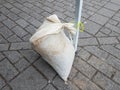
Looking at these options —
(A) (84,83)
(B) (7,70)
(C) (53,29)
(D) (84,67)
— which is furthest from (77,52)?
(B) (7,70)

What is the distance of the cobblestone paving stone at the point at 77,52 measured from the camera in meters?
2.25

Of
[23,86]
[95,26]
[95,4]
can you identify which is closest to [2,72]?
[23,86]

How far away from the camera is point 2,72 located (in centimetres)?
239

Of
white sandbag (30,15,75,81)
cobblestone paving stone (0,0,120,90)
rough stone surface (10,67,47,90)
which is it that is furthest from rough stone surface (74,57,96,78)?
rough stone surface (10,67,47,90)

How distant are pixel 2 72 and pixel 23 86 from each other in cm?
43

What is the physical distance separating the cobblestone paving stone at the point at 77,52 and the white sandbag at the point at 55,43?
0.29 metres

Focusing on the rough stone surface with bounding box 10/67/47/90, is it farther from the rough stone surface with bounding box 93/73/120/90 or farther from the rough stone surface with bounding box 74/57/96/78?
the rough stone surface with bounding box 93/73/120/90

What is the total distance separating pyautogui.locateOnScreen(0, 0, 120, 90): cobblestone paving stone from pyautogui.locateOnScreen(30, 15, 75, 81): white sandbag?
29 centimetres

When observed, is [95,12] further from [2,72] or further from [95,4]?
[2,72]

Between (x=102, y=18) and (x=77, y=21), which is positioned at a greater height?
(x=77, y=21)

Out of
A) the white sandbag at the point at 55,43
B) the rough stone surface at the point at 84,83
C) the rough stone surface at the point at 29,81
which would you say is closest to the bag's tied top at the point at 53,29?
the white sandbag at the point at 55,43

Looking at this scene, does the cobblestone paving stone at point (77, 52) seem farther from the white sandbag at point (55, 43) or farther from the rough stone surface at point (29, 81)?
the white sandbag at point (55, 43)

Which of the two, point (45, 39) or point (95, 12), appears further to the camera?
point (95, 12)

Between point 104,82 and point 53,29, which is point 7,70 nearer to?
point 53,29
